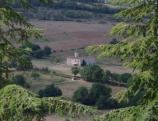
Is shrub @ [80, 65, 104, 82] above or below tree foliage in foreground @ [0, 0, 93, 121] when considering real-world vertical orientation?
below

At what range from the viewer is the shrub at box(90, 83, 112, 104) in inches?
1094

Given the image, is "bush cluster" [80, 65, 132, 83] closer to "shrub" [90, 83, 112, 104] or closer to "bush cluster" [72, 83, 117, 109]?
"bush cluster" [72, 83, 117, 109]

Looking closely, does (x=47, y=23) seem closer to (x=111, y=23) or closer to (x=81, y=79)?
(x=111, y=23)

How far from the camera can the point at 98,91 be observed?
1128 inches

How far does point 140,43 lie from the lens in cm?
448

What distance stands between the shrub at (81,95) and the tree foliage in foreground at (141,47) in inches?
830

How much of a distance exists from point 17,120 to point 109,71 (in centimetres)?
2929

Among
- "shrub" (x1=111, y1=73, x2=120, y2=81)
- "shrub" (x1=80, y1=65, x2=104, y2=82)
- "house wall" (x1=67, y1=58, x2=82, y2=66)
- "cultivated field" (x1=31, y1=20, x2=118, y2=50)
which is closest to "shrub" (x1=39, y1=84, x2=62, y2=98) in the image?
"shrub" (x1=80, y1=65, x2=104, y2=82)

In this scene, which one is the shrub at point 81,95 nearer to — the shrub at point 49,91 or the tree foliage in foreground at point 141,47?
the shrub at point 49,91

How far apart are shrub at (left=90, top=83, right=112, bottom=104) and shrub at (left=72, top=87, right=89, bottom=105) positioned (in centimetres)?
58

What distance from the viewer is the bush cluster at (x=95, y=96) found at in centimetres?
2552

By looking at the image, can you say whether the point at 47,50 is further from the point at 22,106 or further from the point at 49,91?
the point at 22,106

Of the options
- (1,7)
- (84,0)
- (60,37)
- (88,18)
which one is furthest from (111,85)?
(84,0)

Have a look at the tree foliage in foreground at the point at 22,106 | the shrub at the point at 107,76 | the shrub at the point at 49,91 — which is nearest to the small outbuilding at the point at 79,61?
the shrub at the point at 107,76
